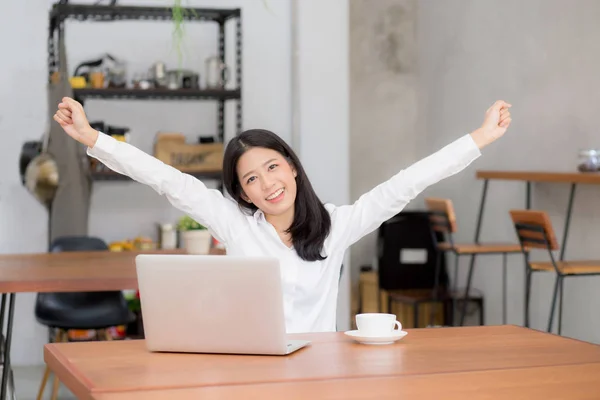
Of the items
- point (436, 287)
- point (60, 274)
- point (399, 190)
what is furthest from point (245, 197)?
point (436, 287)

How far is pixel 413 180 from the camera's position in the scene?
2672mm

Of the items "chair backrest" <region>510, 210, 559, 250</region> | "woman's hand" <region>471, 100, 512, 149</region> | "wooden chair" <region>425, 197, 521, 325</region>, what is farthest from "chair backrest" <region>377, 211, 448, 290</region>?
"woman's hand" <region>471, 100, 512, 149</region>

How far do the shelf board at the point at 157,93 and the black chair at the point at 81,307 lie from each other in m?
0.94

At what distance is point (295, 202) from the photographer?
9.29 ft

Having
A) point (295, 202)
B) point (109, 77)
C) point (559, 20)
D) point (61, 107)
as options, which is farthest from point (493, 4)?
point (61, 107)

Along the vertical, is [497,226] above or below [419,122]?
below

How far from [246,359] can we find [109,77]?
3.97 metres

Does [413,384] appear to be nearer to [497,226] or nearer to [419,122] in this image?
[497,226]

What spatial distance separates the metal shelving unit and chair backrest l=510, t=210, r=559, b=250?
1746 mm

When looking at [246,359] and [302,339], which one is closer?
[246,359]

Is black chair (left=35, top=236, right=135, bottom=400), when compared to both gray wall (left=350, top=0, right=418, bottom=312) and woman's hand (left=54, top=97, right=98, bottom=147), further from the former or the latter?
gray wall (left=350, top=0, right=418, bottom=312)

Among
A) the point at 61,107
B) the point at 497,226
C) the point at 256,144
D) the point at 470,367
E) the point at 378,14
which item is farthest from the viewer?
the point at 378,14

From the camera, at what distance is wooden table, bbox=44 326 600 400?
1.76 meters

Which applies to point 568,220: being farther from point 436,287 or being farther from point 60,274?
point 60,274
